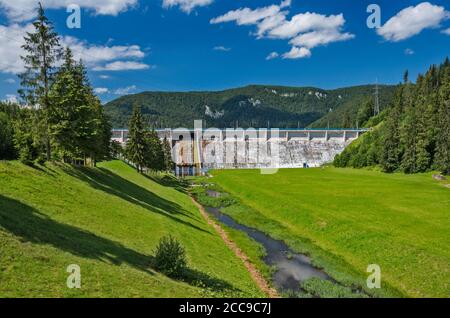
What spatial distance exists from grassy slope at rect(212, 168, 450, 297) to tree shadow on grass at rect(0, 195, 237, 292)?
1306cm

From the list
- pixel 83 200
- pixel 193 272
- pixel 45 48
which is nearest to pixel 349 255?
pixel 193 272

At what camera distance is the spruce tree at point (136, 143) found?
261 ft

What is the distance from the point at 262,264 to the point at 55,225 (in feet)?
56.5

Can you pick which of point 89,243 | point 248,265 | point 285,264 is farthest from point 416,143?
point 89,243

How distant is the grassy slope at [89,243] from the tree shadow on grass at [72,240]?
5cm

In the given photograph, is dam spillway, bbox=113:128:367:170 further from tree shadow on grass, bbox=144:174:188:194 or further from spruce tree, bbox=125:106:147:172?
spruce tree, bbox=125:106:147:172

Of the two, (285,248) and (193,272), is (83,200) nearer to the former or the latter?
(193,272)

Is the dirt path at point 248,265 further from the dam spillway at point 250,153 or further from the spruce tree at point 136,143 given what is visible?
the dam spillway at point 250,153

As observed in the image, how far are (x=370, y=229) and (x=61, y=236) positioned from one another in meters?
29.2

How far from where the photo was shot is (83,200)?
29469 millimetres

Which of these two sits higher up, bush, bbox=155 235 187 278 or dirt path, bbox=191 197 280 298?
bush, bbox=155 235 187 278

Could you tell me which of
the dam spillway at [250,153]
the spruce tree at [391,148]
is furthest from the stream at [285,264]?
the dam spillway at [250,153]

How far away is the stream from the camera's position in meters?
26.0

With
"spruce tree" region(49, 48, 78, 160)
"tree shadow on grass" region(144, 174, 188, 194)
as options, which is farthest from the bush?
"tree shadow on grass" region(144, 174, 188, 194)
